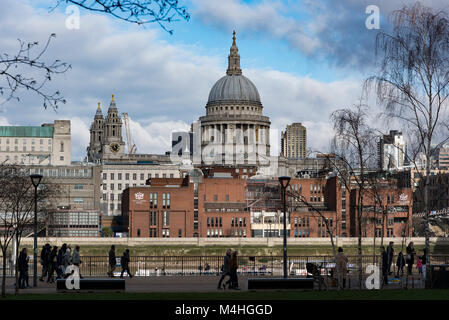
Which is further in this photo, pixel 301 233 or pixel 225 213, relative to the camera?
pixel 225 213

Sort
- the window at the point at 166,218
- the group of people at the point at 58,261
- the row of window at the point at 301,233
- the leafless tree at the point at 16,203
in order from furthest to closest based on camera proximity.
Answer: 1. the window at the point at 166,218
2. the row of window at the point at 301,233
3. the leafless tree at the point at 16,203
4. the group of people at the point at 58,261

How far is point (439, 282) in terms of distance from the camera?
124 feet

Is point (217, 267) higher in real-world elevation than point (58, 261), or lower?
lower

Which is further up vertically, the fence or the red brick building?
the red brick building

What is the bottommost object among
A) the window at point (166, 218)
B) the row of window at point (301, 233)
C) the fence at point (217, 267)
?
the fence at point (217, 267)

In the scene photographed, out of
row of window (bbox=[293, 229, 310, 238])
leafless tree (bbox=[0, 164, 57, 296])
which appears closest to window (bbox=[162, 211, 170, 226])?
leafless tree (bbox=[0, 164, 57, 296])

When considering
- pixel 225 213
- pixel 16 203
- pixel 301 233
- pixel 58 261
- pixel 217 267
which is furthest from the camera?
pixel 225 213

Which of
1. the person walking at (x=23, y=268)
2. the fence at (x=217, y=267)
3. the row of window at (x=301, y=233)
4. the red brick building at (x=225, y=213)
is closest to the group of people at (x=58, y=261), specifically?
the person walking at (x=23, y=268)

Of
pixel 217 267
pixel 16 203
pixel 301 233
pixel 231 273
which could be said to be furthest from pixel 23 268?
pixel 301 233

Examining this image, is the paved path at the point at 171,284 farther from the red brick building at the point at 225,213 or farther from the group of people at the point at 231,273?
the red brick building at the point at 225,213

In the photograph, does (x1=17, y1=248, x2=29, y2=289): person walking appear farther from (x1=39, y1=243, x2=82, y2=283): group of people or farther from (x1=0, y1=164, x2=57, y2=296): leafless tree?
(x1=39, y1=243, x2=82, y2=283): group of people

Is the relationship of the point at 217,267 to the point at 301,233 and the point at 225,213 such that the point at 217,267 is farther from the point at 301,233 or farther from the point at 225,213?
the point at 225,213
